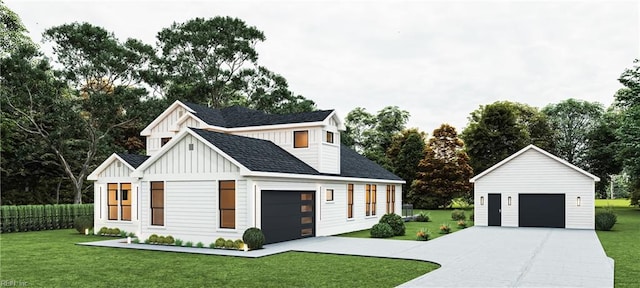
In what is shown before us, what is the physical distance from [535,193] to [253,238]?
59.5 ft

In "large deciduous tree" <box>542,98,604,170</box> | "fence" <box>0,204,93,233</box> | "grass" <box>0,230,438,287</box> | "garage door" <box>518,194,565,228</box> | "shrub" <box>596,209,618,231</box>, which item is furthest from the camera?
"large deciduous tree" <box>542,98,604,170</box>

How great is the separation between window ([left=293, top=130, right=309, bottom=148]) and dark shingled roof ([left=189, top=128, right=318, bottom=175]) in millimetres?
689

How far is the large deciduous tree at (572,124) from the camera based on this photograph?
2443 inches

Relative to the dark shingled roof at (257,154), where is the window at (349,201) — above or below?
below

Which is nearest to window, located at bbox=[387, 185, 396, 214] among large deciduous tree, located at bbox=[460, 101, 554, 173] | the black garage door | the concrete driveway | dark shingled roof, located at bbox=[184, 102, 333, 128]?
the concrete driveway

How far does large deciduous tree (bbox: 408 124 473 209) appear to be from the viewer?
52.3 metres

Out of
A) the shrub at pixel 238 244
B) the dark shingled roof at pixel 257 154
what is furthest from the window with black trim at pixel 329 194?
the shrub at pixel 238 244

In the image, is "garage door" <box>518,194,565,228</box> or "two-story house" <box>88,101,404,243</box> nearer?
"two-story house" <box>88,101,404,243</box>

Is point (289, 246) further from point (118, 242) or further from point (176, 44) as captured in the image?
point (176, 44)

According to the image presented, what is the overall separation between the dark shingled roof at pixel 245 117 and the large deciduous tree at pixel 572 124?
45.8 metres

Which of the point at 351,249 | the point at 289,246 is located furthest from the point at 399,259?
the point at 289,246

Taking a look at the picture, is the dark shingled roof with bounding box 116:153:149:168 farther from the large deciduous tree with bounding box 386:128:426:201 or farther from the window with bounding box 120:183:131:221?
the large deciduous tree with bounding box 386:128:426:201

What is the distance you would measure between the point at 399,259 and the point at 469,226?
1611cm

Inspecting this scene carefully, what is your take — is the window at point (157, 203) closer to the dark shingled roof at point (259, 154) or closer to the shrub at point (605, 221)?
the dark shingled roof at point (259, 154)
